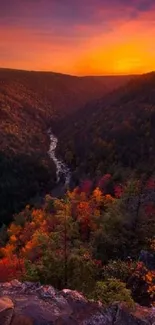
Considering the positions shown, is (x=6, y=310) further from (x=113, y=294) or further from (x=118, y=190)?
(x=118, y=190)

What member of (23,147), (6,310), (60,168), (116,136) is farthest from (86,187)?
(6,310)

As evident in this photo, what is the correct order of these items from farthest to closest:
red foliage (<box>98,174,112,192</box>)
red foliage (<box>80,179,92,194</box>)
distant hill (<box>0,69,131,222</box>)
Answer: distant hill (<box>0,69,131,222</box>) → red foliage (<box>80,179,92,194</box>) → red foliage (<box>98,174,112,192</box>)

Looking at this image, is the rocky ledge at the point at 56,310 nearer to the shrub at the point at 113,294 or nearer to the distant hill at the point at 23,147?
the shrub at the point at 113,294

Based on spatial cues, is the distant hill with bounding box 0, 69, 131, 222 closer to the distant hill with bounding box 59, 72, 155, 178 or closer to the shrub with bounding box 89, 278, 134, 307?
the distant hill with bounding box 59, 72, 155, 178

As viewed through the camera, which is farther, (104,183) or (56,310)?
(104,183)

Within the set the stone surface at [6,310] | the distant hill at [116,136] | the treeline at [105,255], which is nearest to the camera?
the stone surface at [6,310]

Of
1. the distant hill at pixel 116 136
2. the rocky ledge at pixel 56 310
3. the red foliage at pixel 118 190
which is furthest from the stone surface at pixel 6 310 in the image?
the distant hill at pixel 116 136

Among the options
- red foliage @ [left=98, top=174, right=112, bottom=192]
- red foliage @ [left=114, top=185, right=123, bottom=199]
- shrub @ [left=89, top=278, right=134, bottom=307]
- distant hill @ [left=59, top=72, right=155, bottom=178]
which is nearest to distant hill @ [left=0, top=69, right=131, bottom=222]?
distant hill @ [left=59, top=72, right=155, bottom=178]
